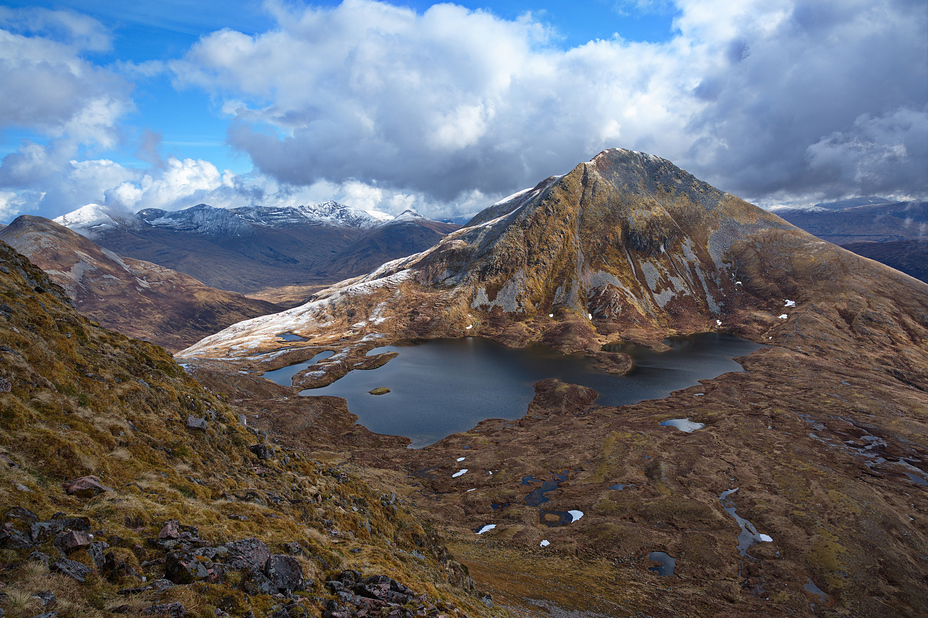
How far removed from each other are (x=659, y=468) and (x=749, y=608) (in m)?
26.7

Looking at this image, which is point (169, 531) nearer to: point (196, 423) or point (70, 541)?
point (70, 541)

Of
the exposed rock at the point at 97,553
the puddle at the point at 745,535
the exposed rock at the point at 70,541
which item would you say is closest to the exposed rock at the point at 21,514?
the exposed rock at the point at 70,541

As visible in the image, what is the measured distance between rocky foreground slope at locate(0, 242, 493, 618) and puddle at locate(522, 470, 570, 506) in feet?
104

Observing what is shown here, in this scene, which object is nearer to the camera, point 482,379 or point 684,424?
point 684,424

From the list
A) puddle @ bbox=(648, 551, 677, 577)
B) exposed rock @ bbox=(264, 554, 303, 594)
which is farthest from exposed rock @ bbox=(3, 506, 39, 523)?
puddle @ bbox=(648, 551, 677, 577)

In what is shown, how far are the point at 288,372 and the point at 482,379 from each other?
6344 centimetres

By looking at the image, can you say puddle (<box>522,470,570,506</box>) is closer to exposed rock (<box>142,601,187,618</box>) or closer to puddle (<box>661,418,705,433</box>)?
puddle (<box>661,418,705,433</box>)

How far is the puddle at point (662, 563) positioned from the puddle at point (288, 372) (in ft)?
330

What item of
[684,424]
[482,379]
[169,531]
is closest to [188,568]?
[169,531]

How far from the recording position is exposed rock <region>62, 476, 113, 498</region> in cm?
1308

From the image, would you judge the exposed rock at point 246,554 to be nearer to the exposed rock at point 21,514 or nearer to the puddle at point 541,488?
Result: the exposed rock at point 21,514

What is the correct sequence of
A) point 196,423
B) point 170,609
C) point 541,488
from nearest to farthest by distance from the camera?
point 170,609 → point 196,423 → point 541,488

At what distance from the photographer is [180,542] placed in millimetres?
13219

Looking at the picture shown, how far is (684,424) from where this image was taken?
80.9 meters
